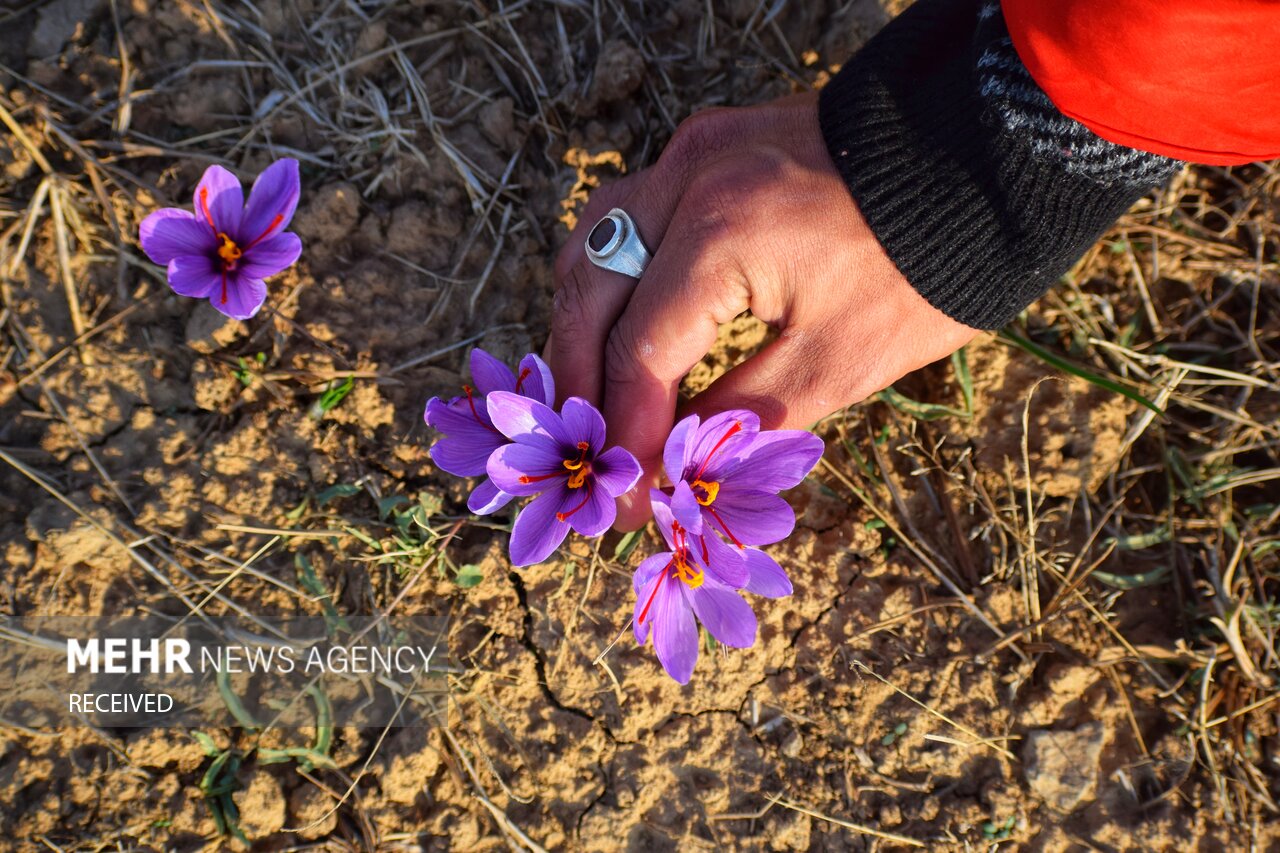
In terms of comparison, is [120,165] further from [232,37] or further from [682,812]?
[682,812]

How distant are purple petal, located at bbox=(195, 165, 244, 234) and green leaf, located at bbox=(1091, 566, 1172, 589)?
245cm

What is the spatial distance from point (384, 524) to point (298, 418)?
37 centimetres

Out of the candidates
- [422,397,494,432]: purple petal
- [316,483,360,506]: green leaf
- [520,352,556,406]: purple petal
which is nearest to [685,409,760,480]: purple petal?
[520,352,556,406]: purple petal

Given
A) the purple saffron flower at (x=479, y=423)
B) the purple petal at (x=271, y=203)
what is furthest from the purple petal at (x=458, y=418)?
the purple petal at (x=271, y=203)

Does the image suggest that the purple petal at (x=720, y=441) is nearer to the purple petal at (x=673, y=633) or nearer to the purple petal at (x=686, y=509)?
the purple petal at (x=686, y=509)

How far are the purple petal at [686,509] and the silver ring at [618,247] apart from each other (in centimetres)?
51

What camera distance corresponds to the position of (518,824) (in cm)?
204

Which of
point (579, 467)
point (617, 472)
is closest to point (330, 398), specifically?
point (579, 467)

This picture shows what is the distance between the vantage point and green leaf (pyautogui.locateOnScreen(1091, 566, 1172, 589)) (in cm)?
224

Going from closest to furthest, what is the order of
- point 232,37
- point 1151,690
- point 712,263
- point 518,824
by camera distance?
A: point 712,263
point 518,824
point 1151,690
point 232,37

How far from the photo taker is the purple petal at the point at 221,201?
197 centimetres

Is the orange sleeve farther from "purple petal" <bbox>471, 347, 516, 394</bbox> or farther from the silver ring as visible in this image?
"purple petal" <bbox>471, 347, 516, 394</bbox>

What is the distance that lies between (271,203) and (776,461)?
4.54 feet


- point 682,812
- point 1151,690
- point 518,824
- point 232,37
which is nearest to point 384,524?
point 518,824
